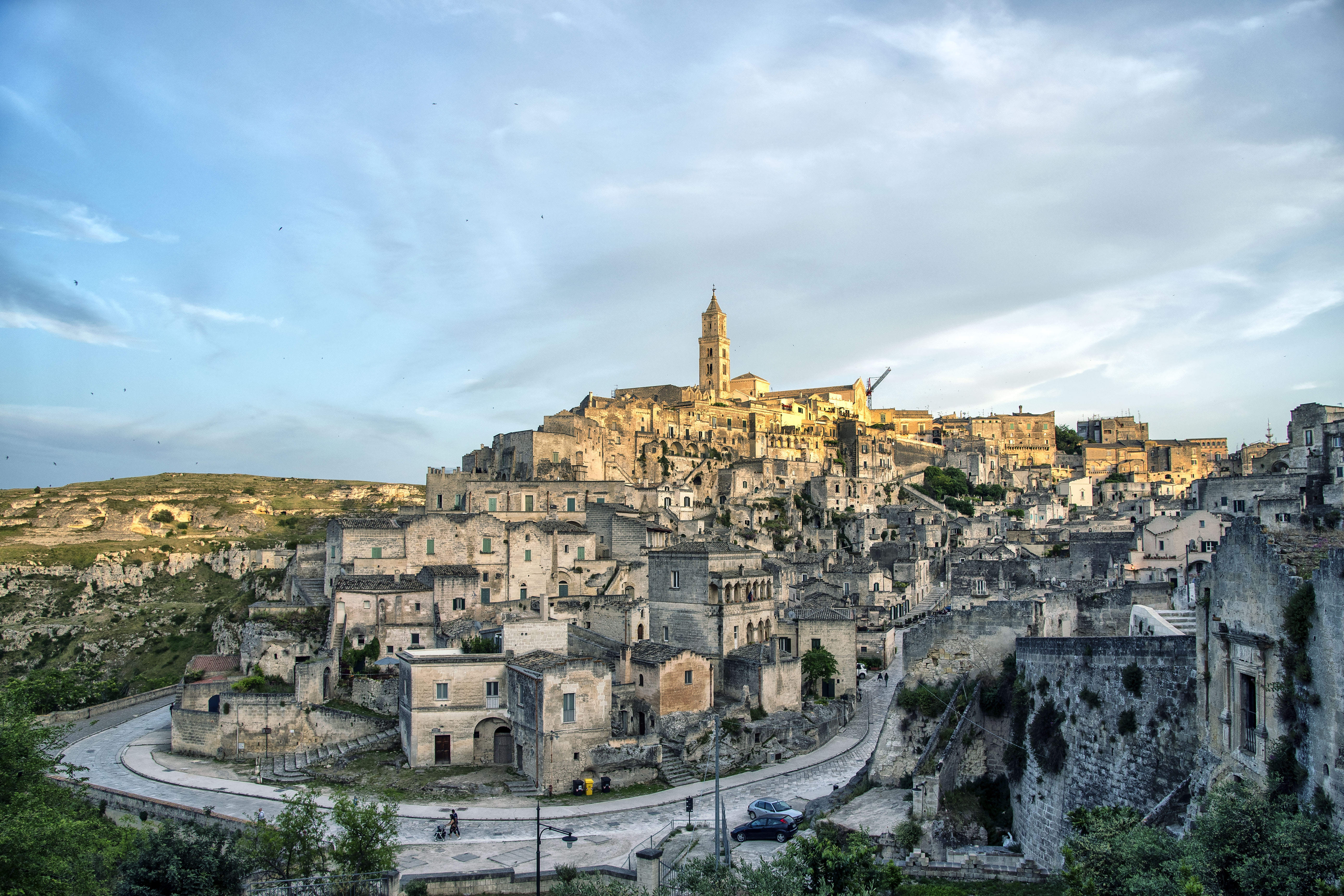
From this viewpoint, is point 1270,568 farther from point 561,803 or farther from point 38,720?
point 38,720

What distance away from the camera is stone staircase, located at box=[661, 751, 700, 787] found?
1252 inches

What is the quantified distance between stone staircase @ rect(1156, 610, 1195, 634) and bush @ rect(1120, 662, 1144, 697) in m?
2.25

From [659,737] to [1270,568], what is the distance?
2499 centimetres

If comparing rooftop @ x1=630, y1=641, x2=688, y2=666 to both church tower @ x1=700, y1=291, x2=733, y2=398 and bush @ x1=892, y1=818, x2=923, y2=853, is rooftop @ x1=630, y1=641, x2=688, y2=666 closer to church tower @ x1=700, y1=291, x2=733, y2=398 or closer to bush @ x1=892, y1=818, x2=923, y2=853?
bush @ x1=892, y1=818, x2=923, y2=853

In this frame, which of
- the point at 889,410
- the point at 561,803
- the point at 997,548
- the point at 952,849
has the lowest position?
the point at 561,803

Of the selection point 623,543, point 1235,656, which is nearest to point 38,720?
point 623,543

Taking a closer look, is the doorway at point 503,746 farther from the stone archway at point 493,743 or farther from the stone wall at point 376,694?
the stone wall at point 376,694

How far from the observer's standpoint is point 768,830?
24.7m

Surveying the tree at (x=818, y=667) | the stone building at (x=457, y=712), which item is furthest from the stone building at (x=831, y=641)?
the stone building at (x=457, y=712)

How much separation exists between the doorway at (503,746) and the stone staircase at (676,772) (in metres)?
6.26

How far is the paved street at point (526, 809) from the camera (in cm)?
2455

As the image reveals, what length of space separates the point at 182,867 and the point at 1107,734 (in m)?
19.1

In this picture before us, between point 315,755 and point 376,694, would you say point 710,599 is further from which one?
point 315,755

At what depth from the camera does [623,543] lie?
55.8 meters
